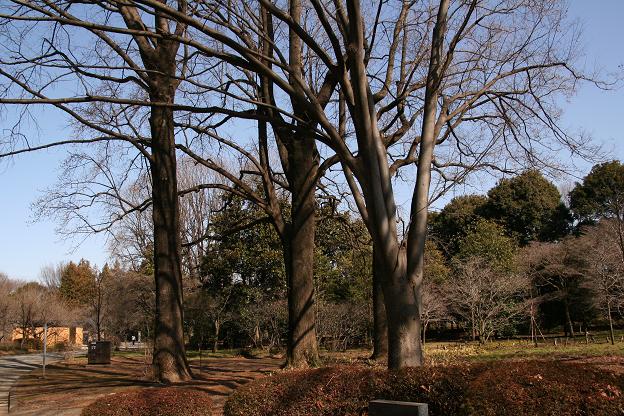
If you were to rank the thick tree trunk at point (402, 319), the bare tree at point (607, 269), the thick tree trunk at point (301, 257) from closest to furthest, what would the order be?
the thick tree trunk at point (402, 319)
the thick tree trunk at point (301, 257)
the bare tree at point (607, 269)

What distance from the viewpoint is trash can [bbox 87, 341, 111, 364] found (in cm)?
2623

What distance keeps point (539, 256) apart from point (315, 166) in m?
20.4

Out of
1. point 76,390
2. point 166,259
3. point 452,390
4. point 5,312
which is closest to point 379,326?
point 166,259

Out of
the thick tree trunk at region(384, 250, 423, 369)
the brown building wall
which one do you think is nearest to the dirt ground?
the thick tree trunk at region(384, 250, 423, 369)

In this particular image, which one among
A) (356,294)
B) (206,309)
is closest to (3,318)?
(206,309)

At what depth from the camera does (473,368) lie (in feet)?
23.6

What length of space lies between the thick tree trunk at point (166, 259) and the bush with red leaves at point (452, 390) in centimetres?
647

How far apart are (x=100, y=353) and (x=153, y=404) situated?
19363 mm

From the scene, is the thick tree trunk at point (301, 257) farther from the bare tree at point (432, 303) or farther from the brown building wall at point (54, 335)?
the brown building wall at point (54, 335)

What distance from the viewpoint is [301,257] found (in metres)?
15.0

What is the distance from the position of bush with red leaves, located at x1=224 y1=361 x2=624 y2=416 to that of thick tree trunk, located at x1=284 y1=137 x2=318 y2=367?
5.72 meters

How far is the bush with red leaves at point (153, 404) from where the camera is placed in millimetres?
8625

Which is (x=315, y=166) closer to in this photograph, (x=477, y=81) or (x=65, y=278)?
(x=477, y=81)

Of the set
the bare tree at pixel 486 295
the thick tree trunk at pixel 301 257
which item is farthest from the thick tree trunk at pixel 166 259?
the bare tree at pixel 486 295
